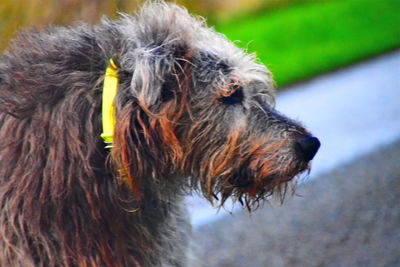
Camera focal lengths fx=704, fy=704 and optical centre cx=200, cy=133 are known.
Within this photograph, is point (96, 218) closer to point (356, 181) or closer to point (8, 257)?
point (8, 257)

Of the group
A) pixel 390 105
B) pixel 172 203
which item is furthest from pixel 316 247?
pixel 390 105

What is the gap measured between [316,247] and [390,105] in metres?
4.65

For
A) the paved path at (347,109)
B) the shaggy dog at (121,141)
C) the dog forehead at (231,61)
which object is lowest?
the shaggy dog at (121,141)

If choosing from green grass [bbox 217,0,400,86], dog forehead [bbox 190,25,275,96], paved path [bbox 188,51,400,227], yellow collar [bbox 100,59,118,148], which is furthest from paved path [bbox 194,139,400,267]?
green grass [bbox 217,0,400,86]

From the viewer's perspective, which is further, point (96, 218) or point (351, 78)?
point (351, 78)

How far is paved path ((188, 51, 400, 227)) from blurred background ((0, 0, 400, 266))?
0.01 metres

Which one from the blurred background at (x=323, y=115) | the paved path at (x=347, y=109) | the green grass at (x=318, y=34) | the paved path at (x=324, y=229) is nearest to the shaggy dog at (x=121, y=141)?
the blurred background at (x=323, y=115)

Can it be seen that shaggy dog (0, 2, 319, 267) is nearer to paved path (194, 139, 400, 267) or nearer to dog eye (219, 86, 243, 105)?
dog eye (219, 86, 243, 105)

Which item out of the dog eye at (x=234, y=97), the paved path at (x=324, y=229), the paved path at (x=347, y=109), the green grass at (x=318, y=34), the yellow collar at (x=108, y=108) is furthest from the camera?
the green grass at (x=318, y=34)

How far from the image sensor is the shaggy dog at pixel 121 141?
3467mm

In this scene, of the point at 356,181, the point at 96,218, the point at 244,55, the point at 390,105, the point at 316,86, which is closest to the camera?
the point at 96,218

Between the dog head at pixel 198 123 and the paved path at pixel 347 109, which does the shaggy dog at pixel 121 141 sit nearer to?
the dog head at pixel 198 123

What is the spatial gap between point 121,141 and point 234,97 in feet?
2.06

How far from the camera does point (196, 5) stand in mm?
12906
